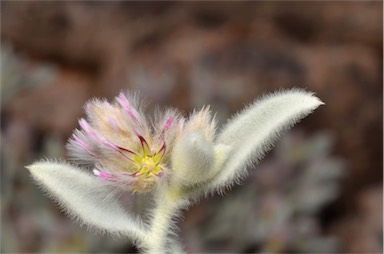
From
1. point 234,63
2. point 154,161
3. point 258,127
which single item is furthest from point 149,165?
point 234,63

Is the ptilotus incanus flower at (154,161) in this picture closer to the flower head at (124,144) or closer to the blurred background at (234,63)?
the flower head at (124,144)

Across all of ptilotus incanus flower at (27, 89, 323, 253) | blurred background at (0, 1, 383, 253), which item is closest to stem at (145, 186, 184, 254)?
ptilotus incanus flower at (27, 89, 323, 253)

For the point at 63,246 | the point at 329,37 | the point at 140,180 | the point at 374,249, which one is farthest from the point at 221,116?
the point at 140,180

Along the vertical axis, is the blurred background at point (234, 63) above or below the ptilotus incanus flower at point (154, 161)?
above

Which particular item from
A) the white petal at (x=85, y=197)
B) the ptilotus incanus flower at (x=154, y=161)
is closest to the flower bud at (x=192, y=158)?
the ptilotus incanus flower at (x=154, y=161)

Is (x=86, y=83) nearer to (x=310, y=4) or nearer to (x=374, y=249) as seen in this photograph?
(x=310, y=4)

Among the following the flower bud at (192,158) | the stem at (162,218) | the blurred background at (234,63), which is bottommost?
the stem at (162,218)

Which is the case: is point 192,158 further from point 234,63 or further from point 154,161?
point 234,63

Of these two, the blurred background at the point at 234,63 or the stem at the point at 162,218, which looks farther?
the blurred background at the point at 234,63
